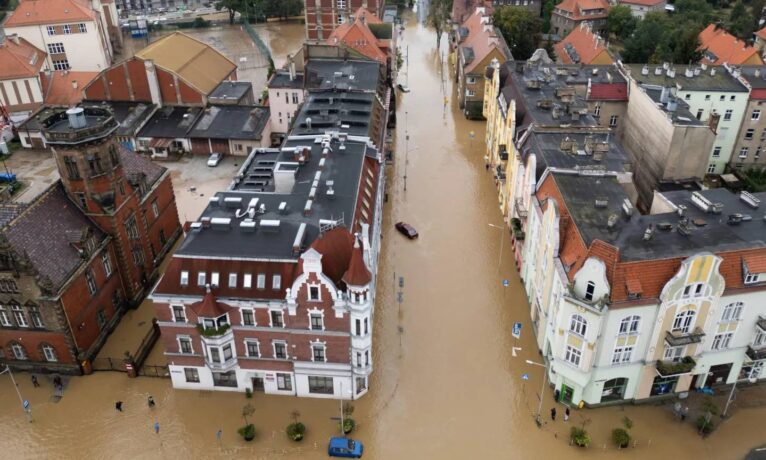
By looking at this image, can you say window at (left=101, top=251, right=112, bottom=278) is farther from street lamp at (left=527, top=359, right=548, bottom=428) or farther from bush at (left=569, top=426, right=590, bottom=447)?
bush at (left=569, top=426, right=590, bottom=447)

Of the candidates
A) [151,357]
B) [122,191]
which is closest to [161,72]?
[122,191]

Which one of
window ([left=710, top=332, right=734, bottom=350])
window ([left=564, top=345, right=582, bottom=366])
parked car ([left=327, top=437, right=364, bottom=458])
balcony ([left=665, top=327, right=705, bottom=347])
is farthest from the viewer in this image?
window ([left=710, top=332, right=734, bottom=350])

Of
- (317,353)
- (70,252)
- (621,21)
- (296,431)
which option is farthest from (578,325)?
(621,21)

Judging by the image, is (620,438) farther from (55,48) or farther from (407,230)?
(55,48)

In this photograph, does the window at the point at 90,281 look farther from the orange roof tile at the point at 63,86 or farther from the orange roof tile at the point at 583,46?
the orange roof tile at the point at 583,46

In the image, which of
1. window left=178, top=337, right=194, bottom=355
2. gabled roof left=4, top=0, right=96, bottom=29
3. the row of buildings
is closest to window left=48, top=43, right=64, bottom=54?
gabled roof left=4, top=0, right=96, bottom=29

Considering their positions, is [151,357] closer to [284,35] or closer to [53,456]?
[53,456]
